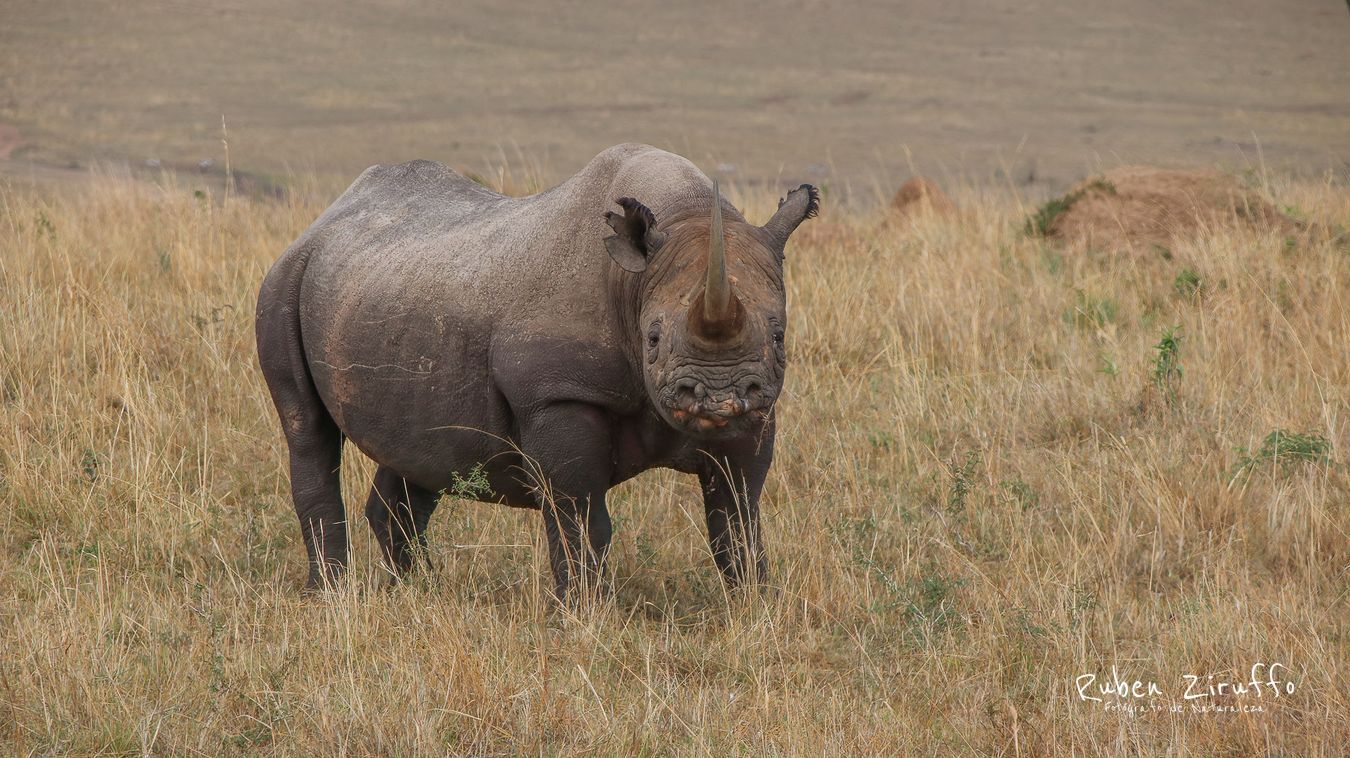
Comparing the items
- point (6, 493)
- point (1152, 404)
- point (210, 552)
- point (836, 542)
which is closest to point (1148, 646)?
point (836, 542)

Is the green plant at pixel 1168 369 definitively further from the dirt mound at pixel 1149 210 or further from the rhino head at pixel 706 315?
the rhino head at pixel 706 315

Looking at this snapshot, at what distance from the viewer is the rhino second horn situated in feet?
14.3

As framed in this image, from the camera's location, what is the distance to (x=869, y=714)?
4.64 m

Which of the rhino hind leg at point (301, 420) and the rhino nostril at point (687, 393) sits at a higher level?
the rhino nostril at point (687, 393)

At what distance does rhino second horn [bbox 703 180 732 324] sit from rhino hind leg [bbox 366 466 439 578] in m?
2.60

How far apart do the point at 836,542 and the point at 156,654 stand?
2.55 meters

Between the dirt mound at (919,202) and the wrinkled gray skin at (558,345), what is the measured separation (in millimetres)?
6139

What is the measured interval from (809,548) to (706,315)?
5.70 feet

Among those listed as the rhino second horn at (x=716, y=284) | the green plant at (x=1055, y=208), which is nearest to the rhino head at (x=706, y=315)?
the rhino second horn at (x=716, y=284)

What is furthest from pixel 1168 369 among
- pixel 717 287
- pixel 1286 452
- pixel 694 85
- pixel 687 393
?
pixel 694 85

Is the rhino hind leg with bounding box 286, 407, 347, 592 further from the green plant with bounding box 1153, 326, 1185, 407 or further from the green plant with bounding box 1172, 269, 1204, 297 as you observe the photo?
the green plant with bounding box 1172, 269, 1204, 297

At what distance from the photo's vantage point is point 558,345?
519 cm

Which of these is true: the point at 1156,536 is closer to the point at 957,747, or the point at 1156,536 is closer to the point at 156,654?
the point at 957,747

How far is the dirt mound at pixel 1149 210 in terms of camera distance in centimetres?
1053
